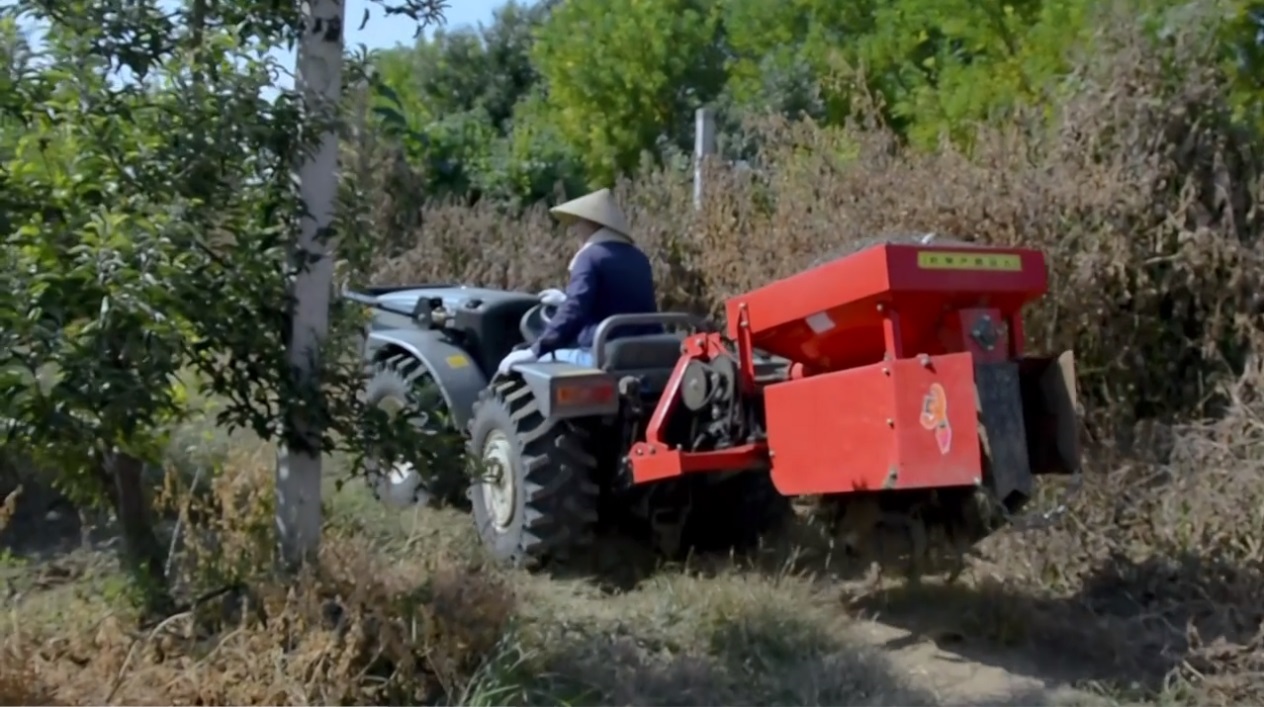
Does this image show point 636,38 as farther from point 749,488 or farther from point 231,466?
point 231,466

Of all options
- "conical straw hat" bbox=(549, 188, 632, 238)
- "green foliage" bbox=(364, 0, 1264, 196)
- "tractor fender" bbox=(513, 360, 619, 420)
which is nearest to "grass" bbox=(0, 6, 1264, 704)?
"tractor fender" bbox=(513, 360, 619, 420)

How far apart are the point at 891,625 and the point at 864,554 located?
336mm

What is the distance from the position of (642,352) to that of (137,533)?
7.54 ft

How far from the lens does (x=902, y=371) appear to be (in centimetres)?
501

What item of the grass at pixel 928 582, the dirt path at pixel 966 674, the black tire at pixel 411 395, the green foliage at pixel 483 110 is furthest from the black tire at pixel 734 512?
the green foliage at pixel 483 110

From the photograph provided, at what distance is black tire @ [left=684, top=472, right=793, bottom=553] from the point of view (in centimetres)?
688

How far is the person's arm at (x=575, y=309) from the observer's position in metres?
6.70

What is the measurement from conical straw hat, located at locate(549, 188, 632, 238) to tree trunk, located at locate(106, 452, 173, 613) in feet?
7.68

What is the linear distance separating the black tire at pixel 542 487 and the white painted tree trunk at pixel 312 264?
1.10m

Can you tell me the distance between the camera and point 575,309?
6699mm

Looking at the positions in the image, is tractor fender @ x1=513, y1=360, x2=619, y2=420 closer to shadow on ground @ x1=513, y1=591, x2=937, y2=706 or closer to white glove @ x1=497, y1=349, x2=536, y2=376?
white glove @ x1=497, y1=349, x2=536, y2=376

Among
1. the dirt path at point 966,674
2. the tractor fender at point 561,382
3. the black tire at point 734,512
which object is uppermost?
the tractor fender at point 561,382

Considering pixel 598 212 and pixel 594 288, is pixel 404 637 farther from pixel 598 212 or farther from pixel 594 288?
pixel 598 212

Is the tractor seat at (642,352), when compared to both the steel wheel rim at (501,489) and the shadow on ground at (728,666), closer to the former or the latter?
the steel wheel rim at (501,489)
